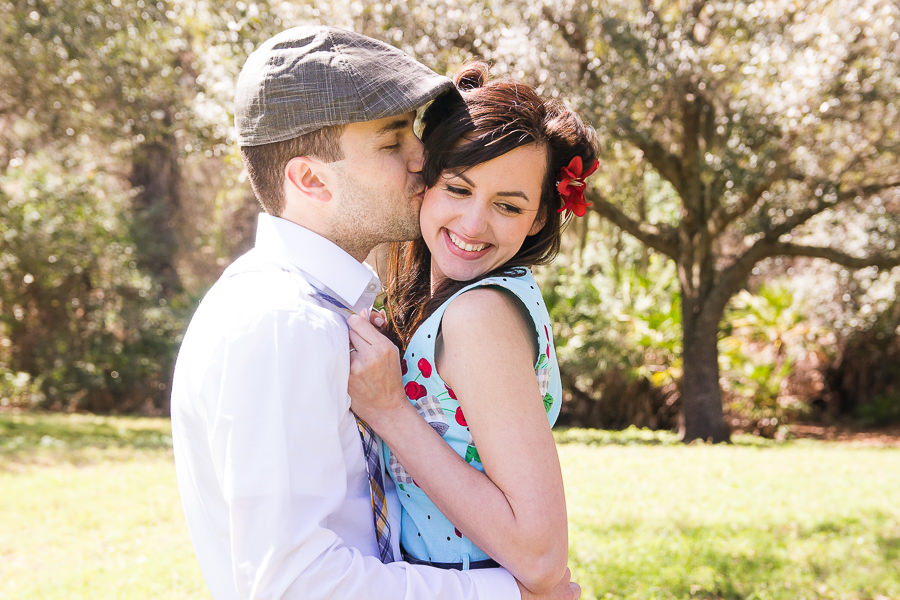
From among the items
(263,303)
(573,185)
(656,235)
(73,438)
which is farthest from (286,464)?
(656,235)

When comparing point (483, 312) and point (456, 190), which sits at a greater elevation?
point (456, 190)

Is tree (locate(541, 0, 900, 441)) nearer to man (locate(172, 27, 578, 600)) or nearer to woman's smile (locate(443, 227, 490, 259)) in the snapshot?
woman's smile (locate(443, 227, 490, 259))

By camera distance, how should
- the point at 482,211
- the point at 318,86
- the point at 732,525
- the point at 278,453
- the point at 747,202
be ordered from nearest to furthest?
the point at 278,453 → the point at 318,86 → the point at 482,211 → the point at 732,525 → the point at 747,202

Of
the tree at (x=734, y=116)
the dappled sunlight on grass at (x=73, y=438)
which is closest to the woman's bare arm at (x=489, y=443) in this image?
the tree at (x=734, y=116)

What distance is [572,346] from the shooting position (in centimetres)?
1500

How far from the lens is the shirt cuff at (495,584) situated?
5.58ft

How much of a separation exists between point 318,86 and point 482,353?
682 millimetres

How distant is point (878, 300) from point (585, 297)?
5.56 meters

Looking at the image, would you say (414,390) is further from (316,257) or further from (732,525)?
(732,525)

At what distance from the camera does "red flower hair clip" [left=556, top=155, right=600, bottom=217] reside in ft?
7.60

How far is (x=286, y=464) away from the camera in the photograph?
57.6 inches

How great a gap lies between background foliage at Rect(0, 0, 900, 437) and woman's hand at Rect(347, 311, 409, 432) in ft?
25.8

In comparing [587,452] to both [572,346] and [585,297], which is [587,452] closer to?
[572,346]

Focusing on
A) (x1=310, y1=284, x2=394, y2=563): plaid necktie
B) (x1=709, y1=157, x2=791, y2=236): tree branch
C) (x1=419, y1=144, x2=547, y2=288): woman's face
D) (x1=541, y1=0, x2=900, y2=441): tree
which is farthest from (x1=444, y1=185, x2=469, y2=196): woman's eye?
(x1=709, y1=157, x2=791, y2=236): tree branch
